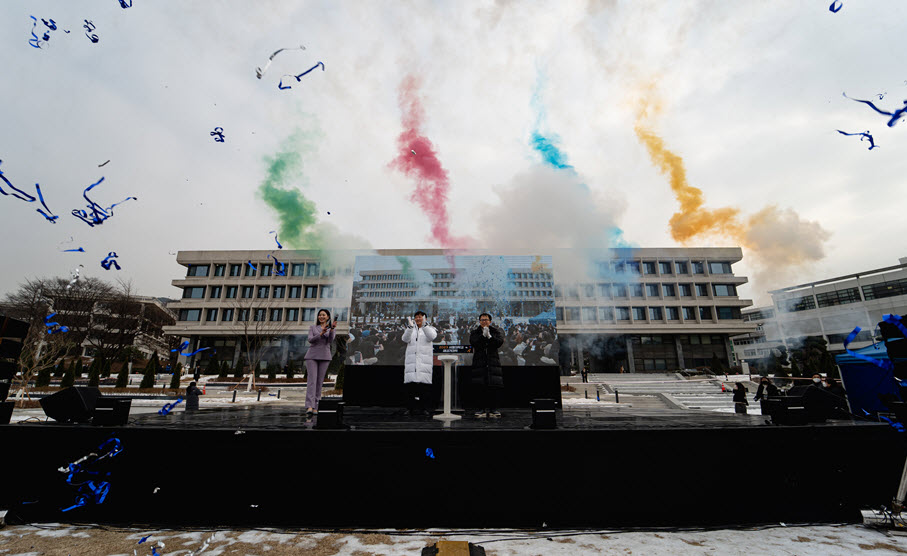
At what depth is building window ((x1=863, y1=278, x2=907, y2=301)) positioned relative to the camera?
159ft

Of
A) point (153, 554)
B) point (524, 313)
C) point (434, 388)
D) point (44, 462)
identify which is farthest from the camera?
point (524, 313)

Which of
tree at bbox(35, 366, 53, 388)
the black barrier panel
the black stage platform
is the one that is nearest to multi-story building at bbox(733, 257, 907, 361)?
the black barrier panel

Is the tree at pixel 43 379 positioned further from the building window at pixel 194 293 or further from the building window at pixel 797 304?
the building window at pixel 797 304

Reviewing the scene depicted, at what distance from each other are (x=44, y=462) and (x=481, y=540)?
4.68 meters

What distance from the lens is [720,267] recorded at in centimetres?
5425

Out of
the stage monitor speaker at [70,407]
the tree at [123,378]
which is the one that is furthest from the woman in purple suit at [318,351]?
the tree at [123,378]

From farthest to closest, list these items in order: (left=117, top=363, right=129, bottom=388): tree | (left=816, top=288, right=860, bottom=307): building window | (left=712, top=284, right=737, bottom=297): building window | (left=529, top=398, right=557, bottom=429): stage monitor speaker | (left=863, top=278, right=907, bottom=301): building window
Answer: (left=816, top=288, right=860, bottom=307): building window
(left=712, top=284, right=737, bottom=297): building window
(left=863, top=278, right=907, bottom=301): building window
(left=117, top=363, right=129, bottom=388): tree
(left=529, top=398, right=557, bottom=429): stage monitor speaker

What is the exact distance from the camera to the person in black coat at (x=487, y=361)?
5926 mm

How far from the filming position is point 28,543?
3.53m

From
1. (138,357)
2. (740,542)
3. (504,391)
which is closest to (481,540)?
(740,542)

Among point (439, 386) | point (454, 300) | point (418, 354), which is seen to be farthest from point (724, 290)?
point (418, 354)

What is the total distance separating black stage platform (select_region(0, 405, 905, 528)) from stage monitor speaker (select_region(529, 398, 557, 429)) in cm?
12

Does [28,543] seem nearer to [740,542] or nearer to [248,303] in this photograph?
[740,542]

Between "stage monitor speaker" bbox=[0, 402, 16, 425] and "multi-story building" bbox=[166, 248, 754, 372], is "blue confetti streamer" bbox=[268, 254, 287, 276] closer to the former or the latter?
"multi-story building" bbox=[166, 248, 754, 372]
